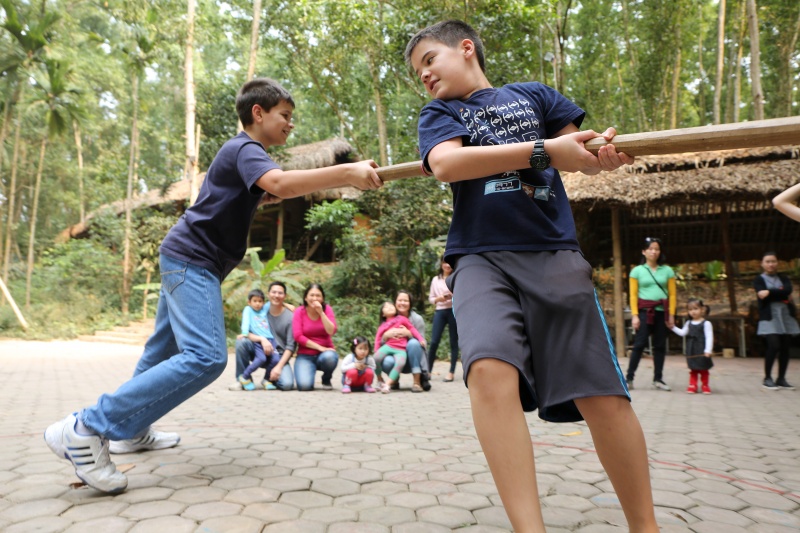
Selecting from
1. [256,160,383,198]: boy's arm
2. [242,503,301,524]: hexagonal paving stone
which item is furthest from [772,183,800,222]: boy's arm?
[242,503,301,524]: hexagonal paving stone

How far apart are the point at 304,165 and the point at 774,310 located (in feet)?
43.8

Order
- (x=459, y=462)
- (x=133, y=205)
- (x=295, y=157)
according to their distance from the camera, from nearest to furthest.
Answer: (x=459, y=462)
(x=295, y=157)
(x=133, y=205)

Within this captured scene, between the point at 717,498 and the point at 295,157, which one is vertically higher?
the point at 295,157

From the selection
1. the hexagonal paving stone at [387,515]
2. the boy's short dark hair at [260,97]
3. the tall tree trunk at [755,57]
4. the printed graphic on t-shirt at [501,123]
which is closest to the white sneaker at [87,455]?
the hexagonal paving stone at [387,515]

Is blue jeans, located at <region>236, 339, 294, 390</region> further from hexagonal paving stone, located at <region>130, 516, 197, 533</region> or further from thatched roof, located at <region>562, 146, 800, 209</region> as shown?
thatched roof, located at <region>562, 146, 800, 209</region>

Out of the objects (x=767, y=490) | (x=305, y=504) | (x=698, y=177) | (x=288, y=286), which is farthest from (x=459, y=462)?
(x=288, y=286)

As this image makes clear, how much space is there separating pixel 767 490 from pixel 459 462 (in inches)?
55.1

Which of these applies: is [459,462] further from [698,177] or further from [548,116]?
[698,177]

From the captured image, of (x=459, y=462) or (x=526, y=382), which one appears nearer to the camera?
(x=526, y=382)

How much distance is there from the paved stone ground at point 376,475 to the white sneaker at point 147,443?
65 mm

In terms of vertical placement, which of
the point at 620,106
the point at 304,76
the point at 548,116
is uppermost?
the point at 304,76

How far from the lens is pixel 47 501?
227 cm

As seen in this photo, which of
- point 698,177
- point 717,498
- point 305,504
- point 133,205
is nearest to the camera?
point 305,504

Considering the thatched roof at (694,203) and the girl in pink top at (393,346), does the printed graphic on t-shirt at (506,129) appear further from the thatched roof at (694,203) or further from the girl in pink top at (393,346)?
the thatched roof at (694,203)
